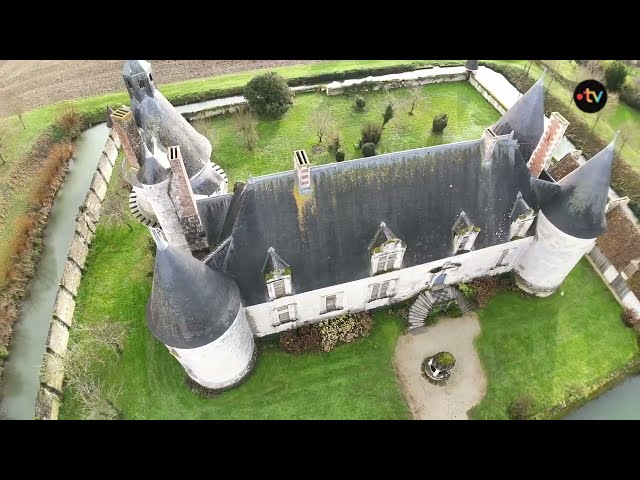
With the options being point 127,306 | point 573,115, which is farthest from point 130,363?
point 573,115

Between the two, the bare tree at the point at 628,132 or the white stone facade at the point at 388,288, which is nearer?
the white stone facade at the point at 388,288

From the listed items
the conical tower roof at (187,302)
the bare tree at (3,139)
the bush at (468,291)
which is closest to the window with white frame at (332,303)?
the conical tower roof at (187,302)

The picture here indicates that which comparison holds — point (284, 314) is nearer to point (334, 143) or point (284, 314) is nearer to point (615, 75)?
point (334, 143)

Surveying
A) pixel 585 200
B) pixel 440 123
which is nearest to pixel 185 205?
pixel 585 200

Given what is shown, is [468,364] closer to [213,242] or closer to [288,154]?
[213,242]

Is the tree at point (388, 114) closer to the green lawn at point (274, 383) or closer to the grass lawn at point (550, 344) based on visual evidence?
the grass lawn at point (550, 344)

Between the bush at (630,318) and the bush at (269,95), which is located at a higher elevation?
the bush at (269,95)
